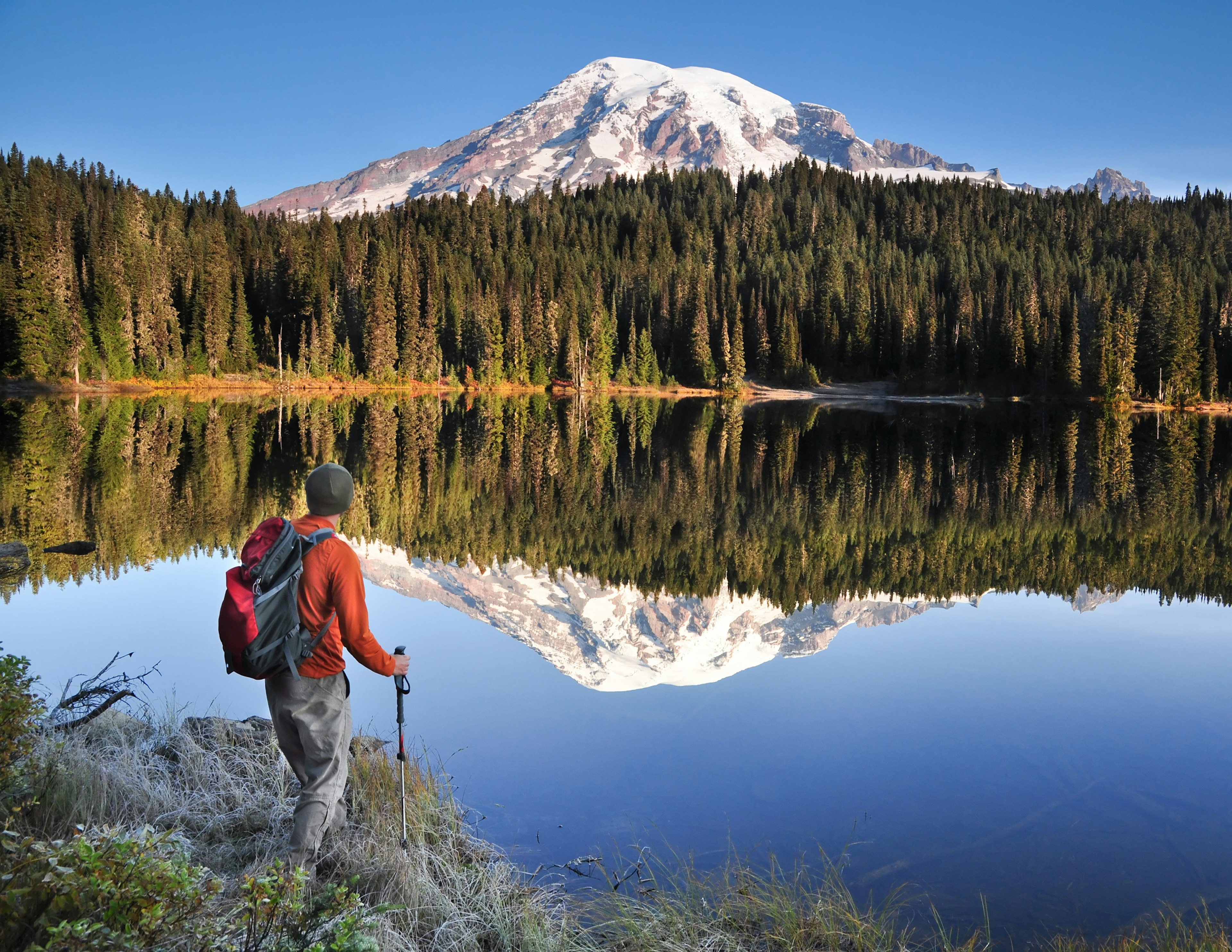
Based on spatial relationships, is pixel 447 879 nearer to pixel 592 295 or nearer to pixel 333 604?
pixel 333 604

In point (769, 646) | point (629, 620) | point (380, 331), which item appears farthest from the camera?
point (380, 331)

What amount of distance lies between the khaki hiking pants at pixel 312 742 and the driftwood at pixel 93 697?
291cm

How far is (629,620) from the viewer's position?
41.1 feet

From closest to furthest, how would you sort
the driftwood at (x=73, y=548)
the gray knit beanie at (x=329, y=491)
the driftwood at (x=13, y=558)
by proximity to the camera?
the gray knit beanie at (x=329, y=491) < the driftwood at (x=13, y=558) < the driftwood at (x=73, y=548)

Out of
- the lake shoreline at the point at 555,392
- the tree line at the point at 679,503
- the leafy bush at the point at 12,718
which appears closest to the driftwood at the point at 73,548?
the tree line at the point at 679,503

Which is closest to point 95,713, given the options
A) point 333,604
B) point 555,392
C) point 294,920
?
point 333,604

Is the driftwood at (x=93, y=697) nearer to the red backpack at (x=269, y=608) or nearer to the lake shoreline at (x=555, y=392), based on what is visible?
the red backpack at (x=269, y=608)

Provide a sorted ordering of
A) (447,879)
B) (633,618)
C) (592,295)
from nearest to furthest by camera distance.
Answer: (447,879) → (633,618) → (592,295)

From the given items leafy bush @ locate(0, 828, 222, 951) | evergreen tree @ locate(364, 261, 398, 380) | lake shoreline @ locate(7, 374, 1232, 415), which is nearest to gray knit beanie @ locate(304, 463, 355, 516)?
leafy bush @ locate(0, 828, 222, 951)

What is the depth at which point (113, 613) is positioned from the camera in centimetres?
1147

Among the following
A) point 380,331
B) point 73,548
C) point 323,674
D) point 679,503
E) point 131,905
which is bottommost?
point 73,548

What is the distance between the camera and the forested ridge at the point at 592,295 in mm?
72562

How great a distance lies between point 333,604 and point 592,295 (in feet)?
339

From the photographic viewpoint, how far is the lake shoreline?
68.3 metres
